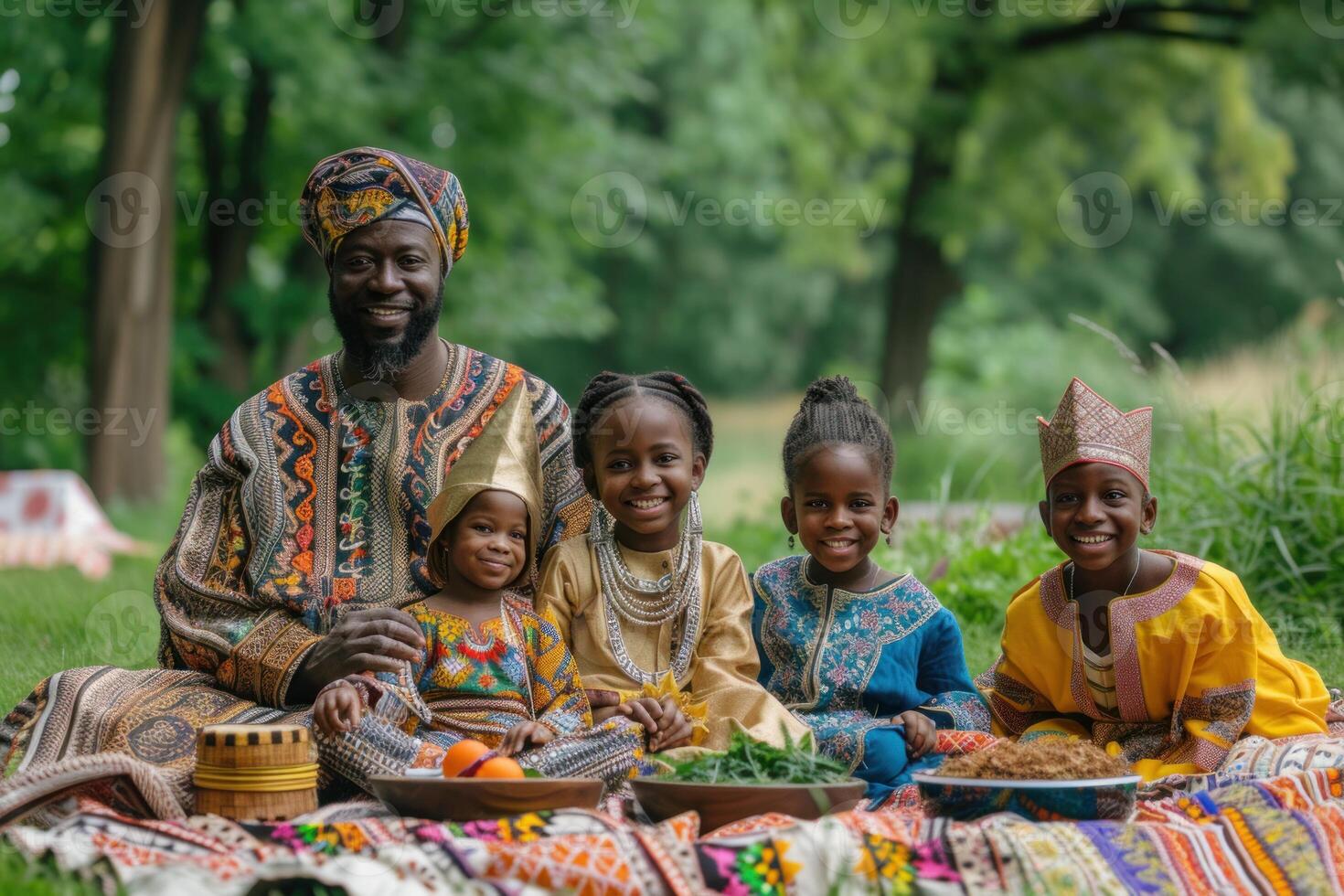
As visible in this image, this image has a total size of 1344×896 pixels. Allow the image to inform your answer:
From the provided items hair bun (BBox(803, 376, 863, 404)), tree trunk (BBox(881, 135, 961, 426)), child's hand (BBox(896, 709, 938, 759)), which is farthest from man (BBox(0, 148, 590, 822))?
tree trunk (BBox(881, 135, 961, 426))

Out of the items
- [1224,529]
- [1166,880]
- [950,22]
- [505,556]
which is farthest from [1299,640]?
[950,22]

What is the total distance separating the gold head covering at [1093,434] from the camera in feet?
13.6

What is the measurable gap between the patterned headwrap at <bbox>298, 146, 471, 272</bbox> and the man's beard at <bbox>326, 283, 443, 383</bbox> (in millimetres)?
197

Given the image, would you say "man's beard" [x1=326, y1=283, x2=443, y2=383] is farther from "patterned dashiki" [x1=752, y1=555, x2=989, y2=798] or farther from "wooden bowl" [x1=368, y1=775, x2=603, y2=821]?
"wooden bowl" [x1=368, y1=775, x2=603, y2=821]

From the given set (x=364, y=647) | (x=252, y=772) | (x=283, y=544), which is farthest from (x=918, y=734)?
(x=283, y=544)

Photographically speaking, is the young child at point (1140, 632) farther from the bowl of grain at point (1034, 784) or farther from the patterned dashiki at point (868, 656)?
the bowl of grain at point (1034, 784)

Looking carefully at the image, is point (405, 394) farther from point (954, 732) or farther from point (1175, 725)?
point (1175, 725)

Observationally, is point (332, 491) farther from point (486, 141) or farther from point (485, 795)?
point (486, 141)

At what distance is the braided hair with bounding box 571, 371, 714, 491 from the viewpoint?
445cm

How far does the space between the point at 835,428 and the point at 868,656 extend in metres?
0.69

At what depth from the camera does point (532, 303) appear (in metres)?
17.5

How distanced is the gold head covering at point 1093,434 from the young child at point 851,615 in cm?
53

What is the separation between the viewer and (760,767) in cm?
357

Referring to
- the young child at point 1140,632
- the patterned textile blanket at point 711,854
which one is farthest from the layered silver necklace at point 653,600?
the young child at point 1140,632
